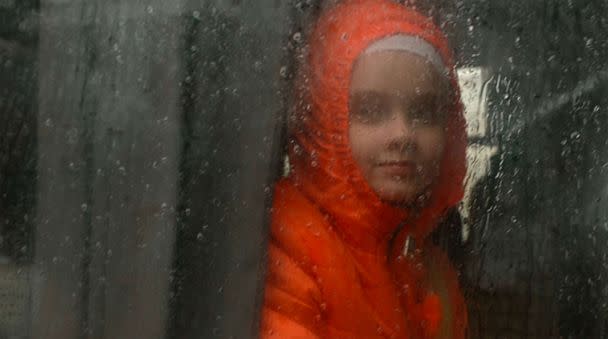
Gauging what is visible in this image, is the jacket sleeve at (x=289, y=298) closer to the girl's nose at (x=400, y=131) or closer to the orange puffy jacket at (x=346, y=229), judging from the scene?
the orange puffy jacket at (x=346, y=229)

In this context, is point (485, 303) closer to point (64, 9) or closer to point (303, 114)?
point (303, 114)

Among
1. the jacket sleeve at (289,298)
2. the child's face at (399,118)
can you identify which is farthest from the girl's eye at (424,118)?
the jacket sleeve at (289,298)

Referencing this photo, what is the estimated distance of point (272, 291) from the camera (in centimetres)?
130

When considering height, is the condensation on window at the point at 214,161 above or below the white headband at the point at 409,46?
below

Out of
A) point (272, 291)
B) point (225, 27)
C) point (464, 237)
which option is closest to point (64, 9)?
point (225, 27)

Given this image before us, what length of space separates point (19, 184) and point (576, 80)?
0.75 metres

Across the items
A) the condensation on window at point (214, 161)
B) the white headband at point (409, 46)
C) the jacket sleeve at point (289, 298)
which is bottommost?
the jacket sleeve at point (289, 298)

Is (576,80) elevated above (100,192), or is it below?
above

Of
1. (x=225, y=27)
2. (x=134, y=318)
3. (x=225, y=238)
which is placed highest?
(x=225, y=27)

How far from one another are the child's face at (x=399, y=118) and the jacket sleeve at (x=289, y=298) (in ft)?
0.52

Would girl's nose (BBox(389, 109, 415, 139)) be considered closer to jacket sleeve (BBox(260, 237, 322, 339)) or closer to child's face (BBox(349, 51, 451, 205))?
child's face (BBox(349, 51, 451, 205))

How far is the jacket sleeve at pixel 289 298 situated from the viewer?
1282 mm

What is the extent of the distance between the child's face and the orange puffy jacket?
14mm

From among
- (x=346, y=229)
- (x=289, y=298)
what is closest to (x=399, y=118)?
(x=346, y=229)
